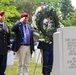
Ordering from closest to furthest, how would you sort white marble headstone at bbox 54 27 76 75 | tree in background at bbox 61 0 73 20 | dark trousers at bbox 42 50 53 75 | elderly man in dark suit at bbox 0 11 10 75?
white marble headstone at bbox 54 27 76 75
elderly man in dark suit at bbox 0 11 10 75
dark trousers at bbox 42 50 53 75
tree in background at bbox 61 0 73 20

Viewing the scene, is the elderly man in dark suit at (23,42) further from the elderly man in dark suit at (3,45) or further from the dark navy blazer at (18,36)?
the elderly man in dark suit at (3,45)

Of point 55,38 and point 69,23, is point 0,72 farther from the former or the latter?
point 69,23

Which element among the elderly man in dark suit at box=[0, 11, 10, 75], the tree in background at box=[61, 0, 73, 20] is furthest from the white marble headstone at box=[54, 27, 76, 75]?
the tree in background at box=[61, 0, 73, 20]

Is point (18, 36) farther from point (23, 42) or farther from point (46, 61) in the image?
point (46, 61)

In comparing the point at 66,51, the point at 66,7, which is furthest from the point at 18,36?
the point at 66,7

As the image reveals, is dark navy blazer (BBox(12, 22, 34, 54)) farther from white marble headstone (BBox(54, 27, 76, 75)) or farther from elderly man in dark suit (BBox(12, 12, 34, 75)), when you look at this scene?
white marble headstone (BBox(54, 27, 76, 75))

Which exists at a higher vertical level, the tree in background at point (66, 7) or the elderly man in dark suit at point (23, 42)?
the tree in background at point (66, 7)

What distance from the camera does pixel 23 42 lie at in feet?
34.8

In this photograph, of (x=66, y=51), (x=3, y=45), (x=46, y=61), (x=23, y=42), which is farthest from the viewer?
(x=46, y=61)

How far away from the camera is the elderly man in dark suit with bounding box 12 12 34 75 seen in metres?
10.6

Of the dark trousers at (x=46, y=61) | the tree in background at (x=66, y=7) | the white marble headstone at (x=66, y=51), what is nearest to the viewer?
the white marble headstone at (x=66, y=51)

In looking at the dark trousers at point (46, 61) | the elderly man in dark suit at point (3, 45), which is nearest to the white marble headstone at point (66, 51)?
the elderly man in dark suit at point (3, 45)

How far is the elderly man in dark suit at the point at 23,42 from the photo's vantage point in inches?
418

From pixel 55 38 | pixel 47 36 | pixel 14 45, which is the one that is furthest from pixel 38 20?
pixel 55 38
